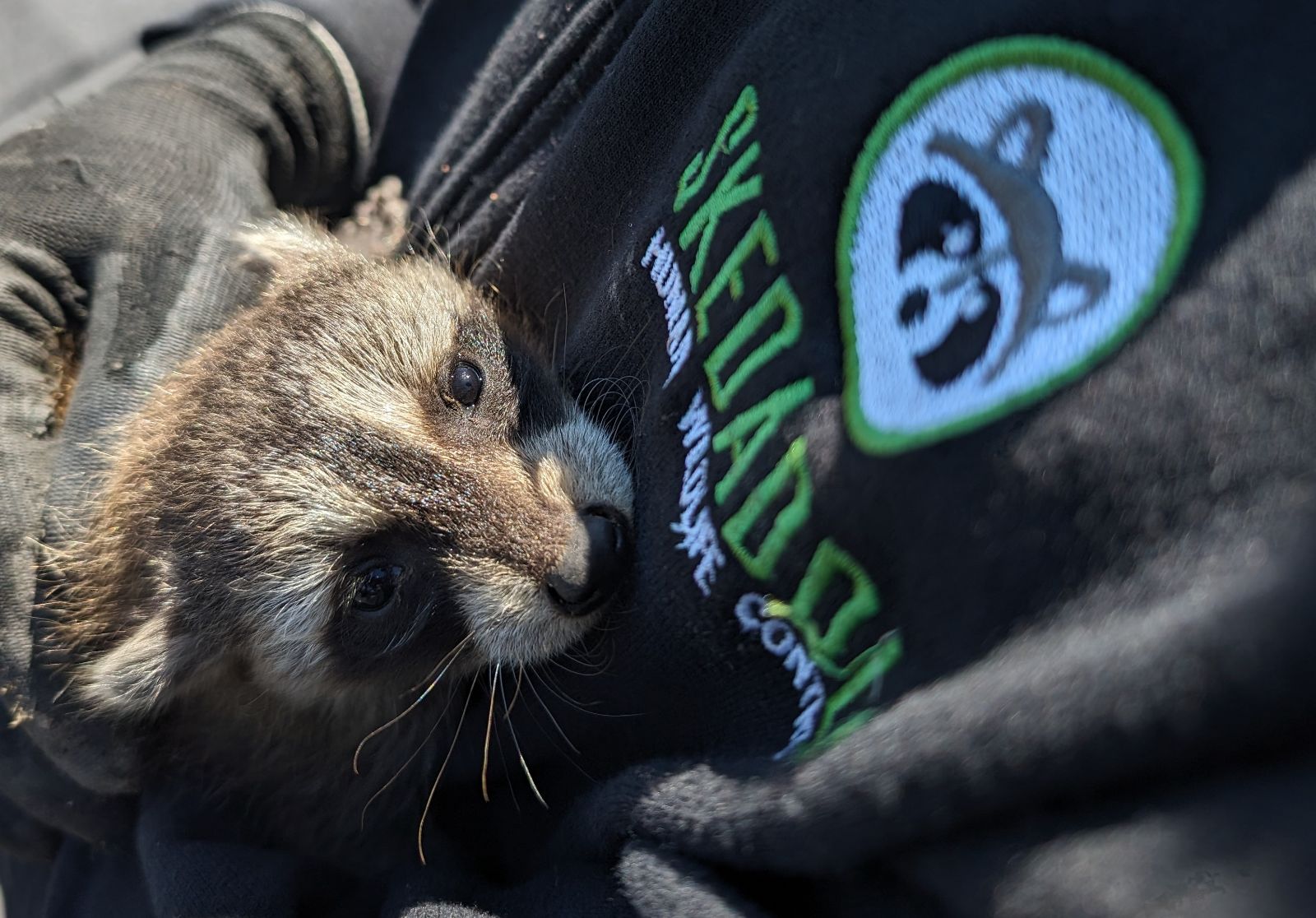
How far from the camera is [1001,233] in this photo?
105 centimetres

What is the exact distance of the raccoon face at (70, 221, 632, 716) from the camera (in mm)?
1953

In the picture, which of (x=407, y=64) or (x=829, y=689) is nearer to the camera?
(x=829, y=689)

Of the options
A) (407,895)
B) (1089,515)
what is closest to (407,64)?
(407,895)

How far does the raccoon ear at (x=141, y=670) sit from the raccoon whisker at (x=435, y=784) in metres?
0.77

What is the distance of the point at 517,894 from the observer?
144 cm

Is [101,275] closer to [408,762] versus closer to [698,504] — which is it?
[408,762]

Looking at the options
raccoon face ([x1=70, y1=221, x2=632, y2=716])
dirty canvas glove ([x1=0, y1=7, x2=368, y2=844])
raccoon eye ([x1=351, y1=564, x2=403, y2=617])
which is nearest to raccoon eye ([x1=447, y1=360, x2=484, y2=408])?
raccoon face ([x1=70, y1=221, x2=632, y2=716])

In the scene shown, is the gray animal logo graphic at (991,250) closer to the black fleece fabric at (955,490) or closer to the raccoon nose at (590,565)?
the black fleece fabric at (955,490)

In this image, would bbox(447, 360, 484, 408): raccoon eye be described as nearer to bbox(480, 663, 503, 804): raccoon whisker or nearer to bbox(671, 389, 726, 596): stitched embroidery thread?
bbox(480, 663, 503, 804): raccoon whisker

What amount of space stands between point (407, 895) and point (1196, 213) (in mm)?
1564

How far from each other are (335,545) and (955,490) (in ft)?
5.14

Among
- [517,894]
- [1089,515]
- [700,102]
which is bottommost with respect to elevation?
[517,894]

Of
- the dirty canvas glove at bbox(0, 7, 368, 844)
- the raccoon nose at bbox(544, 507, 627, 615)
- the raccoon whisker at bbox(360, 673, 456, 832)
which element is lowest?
the raccoon whisker at bbox(360, 673, 456, 832)

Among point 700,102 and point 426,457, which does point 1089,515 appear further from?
point 426,457
